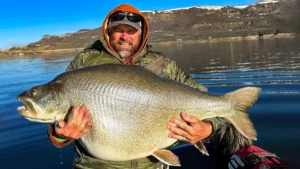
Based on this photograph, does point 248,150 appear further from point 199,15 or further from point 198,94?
point 199,15

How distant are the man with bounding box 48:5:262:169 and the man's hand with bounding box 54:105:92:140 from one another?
0.39 feet

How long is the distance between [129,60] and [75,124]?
1.25 meters

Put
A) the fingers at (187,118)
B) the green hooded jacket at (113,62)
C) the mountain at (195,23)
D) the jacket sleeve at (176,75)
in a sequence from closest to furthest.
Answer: the fingers at (187,118) < the green hooded jacket at (113,62) < the jacket sleeve at (176,75) < the mountain at (195,23)

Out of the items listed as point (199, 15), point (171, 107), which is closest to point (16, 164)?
point (171, 107)

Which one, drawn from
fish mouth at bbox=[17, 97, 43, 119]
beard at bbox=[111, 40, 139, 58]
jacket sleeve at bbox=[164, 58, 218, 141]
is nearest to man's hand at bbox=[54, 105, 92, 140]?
fish mouth at bbox=[17, 97, 43, 119]

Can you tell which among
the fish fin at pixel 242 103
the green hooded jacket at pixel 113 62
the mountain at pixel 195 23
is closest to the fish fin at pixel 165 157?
the green hooded jacket at pixel 113 62

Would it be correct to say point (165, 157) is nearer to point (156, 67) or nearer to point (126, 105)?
point (126, 105)

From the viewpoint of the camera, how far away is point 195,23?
135000 mm

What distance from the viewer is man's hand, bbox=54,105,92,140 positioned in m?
2.91

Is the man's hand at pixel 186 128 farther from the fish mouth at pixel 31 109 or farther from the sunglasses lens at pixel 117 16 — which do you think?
the sunglasses lens at pixel 117 16

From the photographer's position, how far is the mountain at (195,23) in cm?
10675

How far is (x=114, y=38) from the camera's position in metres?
3.86

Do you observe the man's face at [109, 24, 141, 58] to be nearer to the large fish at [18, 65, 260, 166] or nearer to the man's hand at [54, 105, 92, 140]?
the large fish at [18, 65, 260, 166]

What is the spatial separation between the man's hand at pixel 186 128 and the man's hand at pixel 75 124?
0.87 meters
